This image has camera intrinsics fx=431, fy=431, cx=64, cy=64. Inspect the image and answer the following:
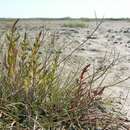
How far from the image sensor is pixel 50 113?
2.87 m

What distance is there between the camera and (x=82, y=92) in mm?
3113

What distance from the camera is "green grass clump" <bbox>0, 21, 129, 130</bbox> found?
2775mm

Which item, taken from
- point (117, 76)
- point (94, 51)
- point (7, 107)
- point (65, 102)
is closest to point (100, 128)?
point (65, 102)

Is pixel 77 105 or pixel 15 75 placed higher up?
pixel 15 75

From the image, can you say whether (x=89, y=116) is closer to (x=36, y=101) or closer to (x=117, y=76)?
(x=36, y=101)

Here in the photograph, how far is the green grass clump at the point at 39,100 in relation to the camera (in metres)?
2.78

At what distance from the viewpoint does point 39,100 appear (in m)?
2.93

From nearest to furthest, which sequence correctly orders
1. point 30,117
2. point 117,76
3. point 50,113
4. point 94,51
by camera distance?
1. point 30,117
2. point 50,113
3. point 117,76
4. point 94,51

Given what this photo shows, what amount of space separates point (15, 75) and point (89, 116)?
58 cm

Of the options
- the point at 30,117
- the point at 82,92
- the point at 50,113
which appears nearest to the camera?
the point at 30,117

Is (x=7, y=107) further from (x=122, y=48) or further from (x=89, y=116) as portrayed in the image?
(x=122, y=48)

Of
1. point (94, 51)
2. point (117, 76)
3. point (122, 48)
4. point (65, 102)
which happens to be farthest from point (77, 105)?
point (122, 48)

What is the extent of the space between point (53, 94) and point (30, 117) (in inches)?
12.2

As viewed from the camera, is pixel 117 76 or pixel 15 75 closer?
pixel 15 75
